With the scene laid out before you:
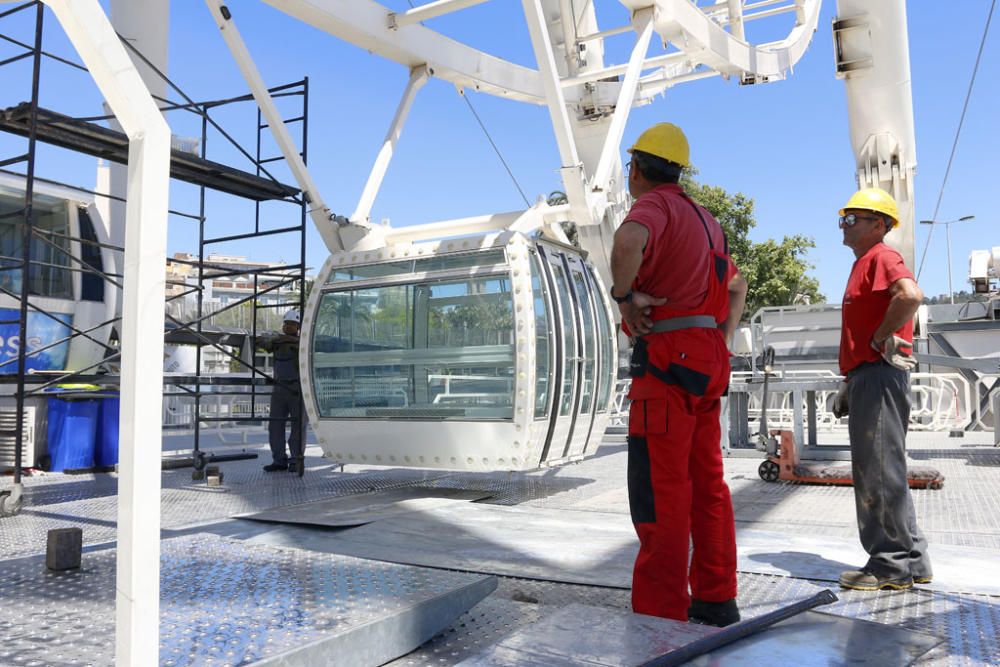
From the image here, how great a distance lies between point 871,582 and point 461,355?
12.7 feet

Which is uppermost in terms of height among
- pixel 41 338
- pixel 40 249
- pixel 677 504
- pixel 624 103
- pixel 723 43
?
pixel 723 43

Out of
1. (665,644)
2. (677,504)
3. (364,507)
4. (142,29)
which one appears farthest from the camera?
(142,29)

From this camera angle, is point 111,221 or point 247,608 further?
point 111,221

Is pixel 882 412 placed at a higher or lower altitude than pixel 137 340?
lower

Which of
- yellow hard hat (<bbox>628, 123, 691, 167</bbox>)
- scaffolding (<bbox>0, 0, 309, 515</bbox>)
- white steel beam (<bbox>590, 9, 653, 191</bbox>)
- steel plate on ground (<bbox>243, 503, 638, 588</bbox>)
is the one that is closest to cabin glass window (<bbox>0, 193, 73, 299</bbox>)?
scaffolding (<bbox>0, 0, 309, 515</bbox>)

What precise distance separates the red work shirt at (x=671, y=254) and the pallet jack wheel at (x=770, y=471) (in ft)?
16.9

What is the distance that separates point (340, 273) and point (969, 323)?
1606 centimetres

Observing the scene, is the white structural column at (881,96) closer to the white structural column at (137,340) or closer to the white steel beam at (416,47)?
the white steel beam at (416,47)

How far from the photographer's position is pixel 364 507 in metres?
6.34

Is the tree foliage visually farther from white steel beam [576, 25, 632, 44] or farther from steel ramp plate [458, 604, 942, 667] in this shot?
steel ramp plate [458, 604, 942, 667]

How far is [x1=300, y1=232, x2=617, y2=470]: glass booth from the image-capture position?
21.9 ft

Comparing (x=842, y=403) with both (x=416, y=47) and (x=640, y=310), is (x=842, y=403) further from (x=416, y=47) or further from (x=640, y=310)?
(x=416, y=47)

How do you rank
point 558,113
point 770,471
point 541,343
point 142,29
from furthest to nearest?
1. point 142,29
2. point 558,113
3. point 770,471
4. point 541,343

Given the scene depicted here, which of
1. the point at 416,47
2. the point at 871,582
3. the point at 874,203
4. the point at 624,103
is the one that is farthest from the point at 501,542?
the point at 416,47
